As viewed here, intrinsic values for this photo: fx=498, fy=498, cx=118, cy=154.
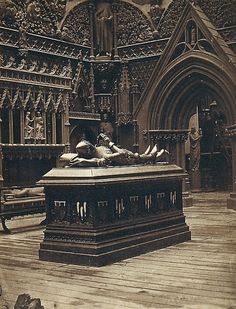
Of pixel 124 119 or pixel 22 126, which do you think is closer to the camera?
pixel 22 126

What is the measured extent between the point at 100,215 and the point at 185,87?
779 centimetres

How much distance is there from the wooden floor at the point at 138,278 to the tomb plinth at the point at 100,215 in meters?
0.18

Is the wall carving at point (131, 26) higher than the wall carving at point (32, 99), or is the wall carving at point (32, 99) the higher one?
the wall carving at point (131, 26)

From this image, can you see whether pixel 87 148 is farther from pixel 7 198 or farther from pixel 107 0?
pixel 107 0

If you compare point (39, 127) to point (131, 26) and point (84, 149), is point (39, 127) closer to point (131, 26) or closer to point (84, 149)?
point (131, 26)

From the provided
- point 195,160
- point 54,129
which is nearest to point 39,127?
point 54,129

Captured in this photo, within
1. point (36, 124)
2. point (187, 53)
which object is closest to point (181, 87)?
point (187, 53)

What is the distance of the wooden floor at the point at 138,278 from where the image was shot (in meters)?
4.04

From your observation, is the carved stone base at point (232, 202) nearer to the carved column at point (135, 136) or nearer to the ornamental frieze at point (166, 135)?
the ornamental frieze at point (166, 135)

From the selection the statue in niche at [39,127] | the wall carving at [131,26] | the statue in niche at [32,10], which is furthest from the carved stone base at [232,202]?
the statue in niche at [32,10]

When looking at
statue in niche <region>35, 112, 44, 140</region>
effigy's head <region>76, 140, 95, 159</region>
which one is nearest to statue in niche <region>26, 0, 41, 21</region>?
statue in niche <region>35, 112, 44, 140</region>

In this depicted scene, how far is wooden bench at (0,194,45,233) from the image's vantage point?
8656 millimetres

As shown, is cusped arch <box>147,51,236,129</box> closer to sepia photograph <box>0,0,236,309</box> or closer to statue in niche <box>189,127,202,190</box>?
sepia photograph <box>0,0,236,309</box>

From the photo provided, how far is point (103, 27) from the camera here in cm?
1490
